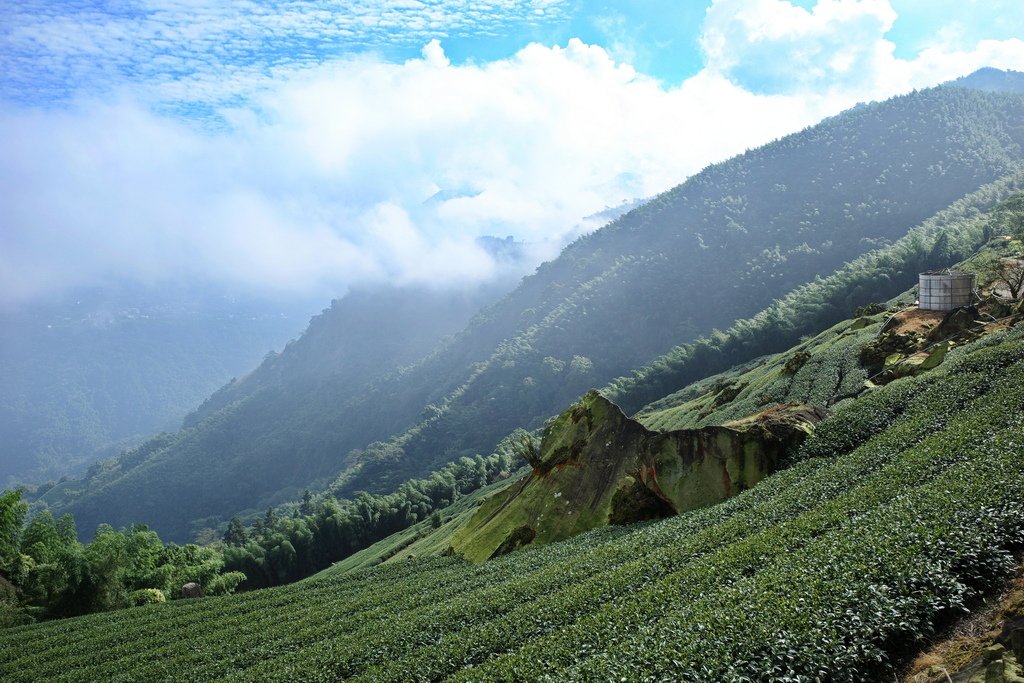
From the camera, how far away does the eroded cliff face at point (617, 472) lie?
3381 centimetres

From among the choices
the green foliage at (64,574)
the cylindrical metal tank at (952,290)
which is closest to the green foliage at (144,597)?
the green foliage at (64,574)

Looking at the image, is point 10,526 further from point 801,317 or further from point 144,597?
point 801,317

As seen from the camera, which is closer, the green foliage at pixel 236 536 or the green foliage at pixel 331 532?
the green foliage at pixel 331 532

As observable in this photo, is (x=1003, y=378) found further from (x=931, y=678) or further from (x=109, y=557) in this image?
(x=109, y=557)

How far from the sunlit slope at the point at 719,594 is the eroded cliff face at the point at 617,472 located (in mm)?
2516

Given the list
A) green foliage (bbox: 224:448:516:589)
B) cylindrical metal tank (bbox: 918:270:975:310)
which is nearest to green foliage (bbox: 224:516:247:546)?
green foliage (bbox: 224:448:516:589)

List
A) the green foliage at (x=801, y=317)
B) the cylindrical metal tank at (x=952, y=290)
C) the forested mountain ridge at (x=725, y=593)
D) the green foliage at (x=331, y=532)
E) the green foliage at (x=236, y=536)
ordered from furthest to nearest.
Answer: the green foliage at (x=236, y=536)
the green foliage at (x=801, y=317)
the green foliage at (x=331, y=532)
the cylindrical metal tank at (x=952, y=290)
the forested mountain ridge at (x=725, y=593)

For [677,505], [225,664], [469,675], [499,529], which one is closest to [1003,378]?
[677,505]

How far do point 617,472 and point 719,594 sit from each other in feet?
75.5

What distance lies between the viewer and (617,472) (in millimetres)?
40094

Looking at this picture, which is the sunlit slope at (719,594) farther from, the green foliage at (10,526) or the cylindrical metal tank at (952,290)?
the cylindrical metal tank at (952,290)

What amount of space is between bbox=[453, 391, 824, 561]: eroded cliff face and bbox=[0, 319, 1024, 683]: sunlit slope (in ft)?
8.25

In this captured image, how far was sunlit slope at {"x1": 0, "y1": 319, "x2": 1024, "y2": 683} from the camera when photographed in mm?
13547

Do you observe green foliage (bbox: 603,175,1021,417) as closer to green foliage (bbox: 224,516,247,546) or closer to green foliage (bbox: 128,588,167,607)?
green foliage (bbox: 224,516,247,546)
